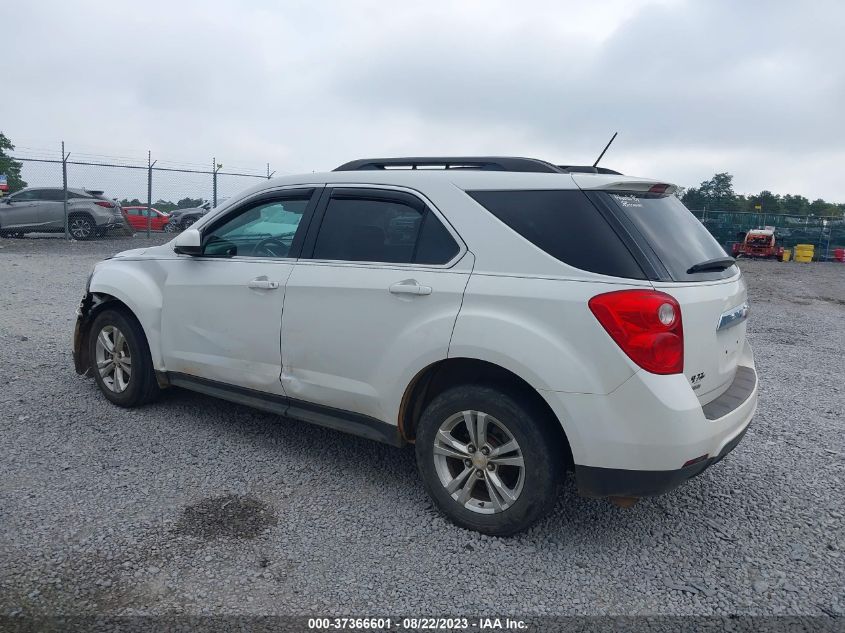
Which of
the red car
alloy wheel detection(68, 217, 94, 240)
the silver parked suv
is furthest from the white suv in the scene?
the red car

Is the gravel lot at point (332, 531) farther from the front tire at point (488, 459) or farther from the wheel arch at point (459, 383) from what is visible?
the wheel arch at point (459, 383)

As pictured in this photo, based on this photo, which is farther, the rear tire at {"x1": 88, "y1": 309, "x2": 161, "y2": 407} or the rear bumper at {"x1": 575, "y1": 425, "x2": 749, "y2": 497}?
the rear tire at {"x1": 88, "y1": 309, "x2": 161, "y2": 407}

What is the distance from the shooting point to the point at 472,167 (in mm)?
3693

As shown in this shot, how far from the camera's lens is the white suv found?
290cm

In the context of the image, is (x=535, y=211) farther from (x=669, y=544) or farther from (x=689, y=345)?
(x=669, y=544)

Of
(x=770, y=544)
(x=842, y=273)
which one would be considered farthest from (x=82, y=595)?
(x=842, y=273)

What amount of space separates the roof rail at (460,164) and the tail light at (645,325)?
0.86 meters

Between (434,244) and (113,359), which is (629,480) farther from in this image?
(113,359)

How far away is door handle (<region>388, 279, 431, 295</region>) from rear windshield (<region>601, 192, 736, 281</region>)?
0.96 metres

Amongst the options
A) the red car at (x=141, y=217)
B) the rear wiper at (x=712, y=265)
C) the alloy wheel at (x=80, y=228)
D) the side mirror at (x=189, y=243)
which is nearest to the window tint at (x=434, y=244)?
the rear wiper at (x=712, y=265)

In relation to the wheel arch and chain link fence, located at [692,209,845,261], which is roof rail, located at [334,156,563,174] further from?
chain link fence, located at [692,209,845,261]

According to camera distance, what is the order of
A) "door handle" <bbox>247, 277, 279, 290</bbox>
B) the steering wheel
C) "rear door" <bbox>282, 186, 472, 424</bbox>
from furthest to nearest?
the steering wheel, "door handle" <bbox>247, 277, 279, 290</bbox>, "rear door" <bbox>282, 186, 472, 424</bbox>

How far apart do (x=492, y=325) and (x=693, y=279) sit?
37.1 inches

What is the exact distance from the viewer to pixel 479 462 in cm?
326
